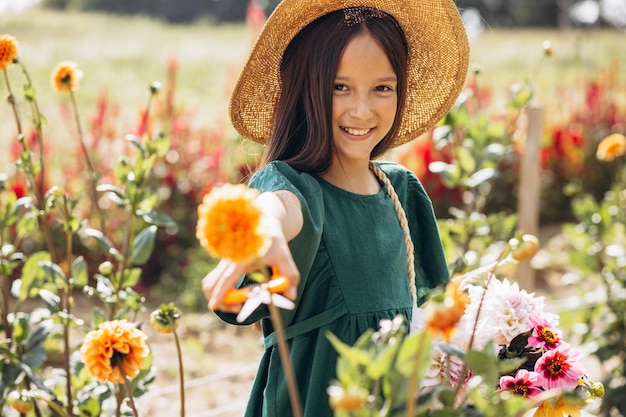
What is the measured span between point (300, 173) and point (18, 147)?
3018mm

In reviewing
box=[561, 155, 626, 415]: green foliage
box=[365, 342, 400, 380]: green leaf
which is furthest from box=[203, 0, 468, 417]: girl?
box=[561, 155, 626, 415]: green foliage

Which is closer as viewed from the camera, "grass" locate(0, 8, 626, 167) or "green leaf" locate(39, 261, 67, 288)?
"green leaf" locate(39, 261, 67, 288)

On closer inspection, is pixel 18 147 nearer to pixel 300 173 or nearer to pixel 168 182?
pixel 168 182

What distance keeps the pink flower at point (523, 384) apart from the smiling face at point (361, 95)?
47cm

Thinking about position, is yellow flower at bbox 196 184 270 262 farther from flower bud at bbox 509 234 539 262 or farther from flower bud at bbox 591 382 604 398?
flower bud at bbox 591 382 604 398

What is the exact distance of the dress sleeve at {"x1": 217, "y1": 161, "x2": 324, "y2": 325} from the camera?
1.10 metres

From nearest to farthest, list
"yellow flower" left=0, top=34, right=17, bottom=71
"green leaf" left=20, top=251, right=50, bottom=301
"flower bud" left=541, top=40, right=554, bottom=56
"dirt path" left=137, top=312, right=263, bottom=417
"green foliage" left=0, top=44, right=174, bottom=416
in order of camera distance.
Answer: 1. "yellow flower" left=0, top=34, right=17, bottom=71
2. "green foliage" left=0, top=44, right=174, bottom=416
3. "green leaf" left=20, top=251, right=50, bottom=301
4. "flower bud" left=541, top=40, right=554, bottom=56
5. "dirt path" left=137, top=312, right=263, bottom=417

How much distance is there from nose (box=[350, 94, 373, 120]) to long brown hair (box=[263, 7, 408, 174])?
0.04 m

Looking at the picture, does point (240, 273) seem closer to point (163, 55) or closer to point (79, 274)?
point (79, 274)

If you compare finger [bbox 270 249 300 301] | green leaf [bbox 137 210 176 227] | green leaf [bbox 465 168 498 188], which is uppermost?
finger [bbox 270 249 300 301]

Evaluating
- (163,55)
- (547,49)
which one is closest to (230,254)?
(547,49)

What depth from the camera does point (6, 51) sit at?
56.6 inches

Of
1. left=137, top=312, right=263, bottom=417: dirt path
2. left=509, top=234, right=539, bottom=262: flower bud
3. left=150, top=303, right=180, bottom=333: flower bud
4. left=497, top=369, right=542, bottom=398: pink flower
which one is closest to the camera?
left=509, top=234, right=539, bottom=262: flower bud

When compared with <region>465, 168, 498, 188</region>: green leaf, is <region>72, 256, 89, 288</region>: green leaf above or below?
below
